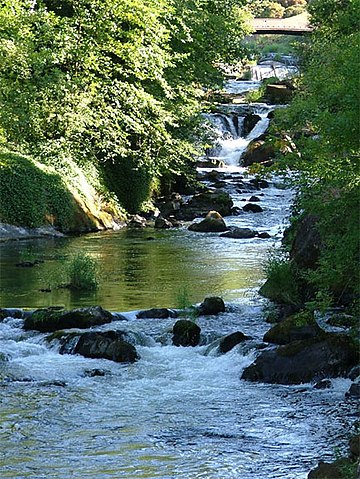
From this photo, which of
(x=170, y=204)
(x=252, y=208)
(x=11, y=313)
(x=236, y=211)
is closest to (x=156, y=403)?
(x=11, y=313)

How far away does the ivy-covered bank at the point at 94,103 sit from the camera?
26281 millimetres

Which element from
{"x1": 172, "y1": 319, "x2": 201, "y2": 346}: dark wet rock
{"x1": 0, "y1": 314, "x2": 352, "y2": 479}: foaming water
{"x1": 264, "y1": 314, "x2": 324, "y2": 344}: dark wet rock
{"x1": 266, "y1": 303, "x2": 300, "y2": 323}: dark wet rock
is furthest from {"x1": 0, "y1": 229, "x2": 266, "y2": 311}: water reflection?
{"x1": 0, "y1": 314, "x2": 352, "y2": 479}: foaming water

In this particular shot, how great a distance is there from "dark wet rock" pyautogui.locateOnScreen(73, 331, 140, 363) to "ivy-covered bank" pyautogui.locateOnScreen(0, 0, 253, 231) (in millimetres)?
11791

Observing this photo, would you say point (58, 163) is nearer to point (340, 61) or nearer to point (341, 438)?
point (340, 61)

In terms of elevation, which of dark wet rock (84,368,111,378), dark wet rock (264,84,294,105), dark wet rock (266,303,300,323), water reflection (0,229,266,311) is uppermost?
dark wet rock (264,84,294,105)

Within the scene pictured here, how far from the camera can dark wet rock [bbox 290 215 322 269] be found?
17.0 metres

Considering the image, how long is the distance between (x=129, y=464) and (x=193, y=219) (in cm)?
2215

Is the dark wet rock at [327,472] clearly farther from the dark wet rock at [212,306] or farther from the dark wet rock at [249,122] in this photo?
the dark wet rock at [249,122]

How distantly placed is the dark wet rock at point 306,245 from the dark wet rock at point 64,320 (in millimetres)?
3846

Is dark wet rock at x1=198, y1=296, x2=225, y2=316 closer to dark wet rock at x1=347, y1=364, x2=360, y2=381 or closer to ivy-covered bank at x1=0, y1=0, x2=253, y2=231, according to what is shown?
dark wet rock at x1=347, y1=364, x2=360, y2=381

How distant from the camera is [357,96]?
10789 millimetres

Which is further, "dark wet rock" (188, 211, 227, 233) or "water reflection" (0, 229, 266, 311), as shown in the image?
"dark wet rock" (188, 211, 227, 233)

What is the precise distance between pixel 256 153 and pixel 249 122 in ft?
17.2

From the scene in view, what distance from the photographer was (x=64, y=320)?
15258 mm
